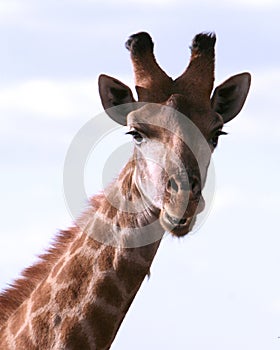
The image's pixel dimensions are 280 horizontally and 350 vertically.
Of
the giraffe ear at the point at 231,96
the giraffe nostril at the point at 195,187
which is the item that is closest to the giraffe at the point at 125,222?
the giraffe nostril at the point at 195,187

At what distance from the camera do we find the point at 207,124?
8914 millimetres

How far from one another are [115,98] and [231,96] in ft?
4.74

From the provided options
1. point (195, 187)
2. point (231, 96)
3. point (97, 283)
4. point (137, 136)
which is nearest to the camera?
point (195, 187)

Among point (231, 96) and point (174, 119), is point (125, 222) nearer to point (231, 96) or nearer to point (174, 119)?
point (174, 119)

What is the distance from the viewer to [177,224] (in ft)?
27.2

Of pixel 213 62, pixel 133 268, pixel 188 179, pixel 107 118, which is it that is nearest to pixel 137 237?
pixel 133 268

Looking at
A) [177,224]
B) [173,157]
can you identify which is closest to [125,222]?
[177,224]

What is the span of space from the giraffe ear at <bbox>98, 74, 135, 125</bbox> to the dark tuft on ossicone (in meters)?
1.03

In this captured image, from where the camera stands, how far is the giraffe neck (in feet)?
28.1

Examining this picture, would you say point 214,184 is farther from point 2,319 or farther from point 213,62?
point 2,319

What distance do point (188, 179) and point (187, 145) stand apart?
0.43m

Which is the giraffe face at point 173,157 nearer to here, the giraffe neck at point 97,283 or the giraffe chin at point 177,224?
the giraffe chin at point 177,224

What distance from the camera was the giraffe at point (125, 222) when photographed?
27.8 feet

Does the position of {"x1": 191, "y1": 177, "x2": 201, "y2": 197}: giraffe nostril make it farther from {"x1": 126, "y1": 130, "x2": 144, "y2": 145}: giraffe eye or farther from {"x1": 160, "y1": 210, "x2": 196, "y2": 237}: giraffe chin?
{"x1": 126, "y1": 130, "x2": 144, "y2": 145}: giraffe eye
